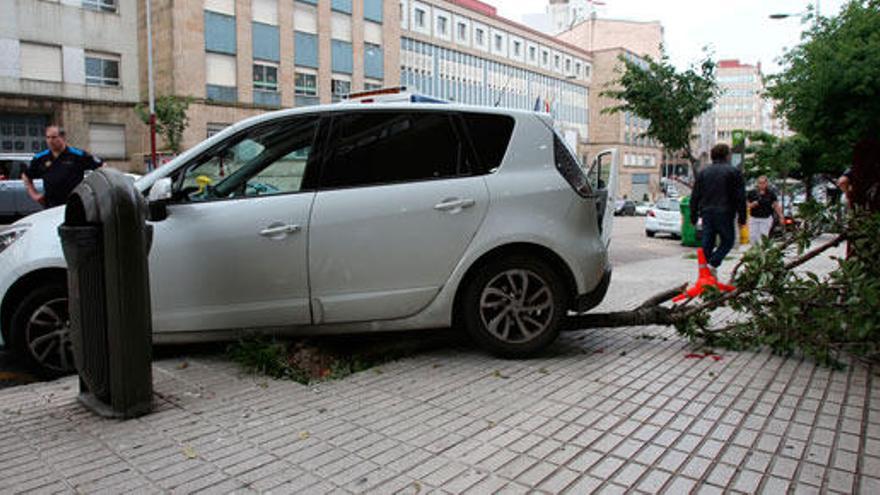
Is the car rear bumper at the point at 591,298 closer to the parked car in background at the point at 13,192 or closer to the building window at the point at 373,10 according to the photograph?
the parked car in background at the point at 13,192

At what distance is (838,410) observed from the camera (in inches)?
153

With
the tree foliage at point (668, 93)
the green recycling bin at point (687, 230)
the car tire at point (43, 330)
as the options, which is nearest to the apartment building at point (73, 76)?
the tree foliage at point (668, 93)

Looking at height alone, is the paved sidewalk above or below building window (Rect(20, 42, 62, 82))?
below

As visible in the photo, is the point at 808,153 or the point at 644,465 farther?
the point at 808,153

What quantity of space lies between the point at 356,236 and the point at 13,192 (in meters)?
18.6

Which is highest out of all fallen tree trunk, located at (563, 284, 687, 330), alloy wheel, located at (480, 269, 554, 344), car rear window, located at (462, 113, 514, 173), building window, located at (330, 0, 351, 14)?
building window, located at (330, 0, 351, 14)

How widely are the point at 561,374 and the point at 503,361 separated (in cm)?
46

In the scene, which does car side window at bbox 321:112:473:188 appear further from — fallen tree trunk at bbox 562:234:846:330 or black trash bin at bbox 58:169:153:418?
fallen tree trunk at bbox 562:234:846:330

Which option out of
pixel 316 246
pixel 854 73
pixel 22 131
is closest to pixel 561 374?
pixel 316 246

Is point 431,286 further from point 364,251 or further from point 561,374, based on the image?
point 561,374

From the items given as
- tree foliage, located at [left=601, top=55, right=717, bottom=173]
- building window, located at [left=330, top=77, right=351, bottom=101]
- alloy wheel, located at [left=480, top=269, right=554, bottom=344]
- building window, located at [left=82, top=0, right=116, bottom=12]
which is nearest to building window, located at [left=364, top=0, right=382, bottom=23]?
building window, located at [left=330, top=77, right=351, bottom=101]

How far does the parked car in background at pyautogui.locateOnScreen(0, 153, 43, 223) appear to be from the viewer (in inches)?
739

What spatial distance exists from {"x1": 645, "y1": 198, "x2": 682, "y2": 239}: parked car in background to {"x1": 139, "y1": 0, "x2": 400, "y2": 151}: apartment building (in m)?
23.2

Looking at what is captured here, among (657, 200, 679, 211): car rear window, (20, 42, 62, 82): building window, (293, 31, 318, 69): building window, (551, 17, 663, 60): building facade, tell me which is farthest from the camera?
(551, 17, 663, 60): building facade
